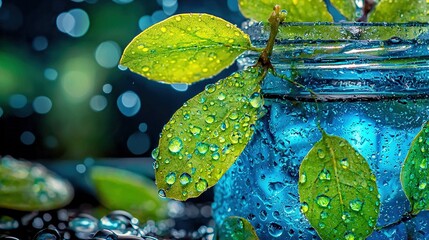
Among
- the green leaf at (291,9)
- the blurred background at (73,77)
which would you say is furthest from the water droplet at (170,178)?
the blurred background at (73,77)

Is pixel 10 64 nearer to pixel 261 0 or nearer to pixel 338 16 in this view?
pixel 338 16

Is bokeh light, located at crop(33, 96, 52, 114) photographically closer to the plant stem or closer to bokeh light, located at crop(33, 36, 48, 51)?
bokeh light, located at crop(33, 36, 48, 51)

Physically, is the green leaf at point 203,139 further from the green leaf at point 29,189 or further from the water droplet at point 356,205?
the green leaf at point 29,189

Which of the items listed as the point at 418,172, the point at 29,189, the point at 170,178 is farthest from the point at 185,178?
the point at 29,189

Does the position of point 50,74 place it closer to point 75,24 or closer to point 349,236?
point 75,24

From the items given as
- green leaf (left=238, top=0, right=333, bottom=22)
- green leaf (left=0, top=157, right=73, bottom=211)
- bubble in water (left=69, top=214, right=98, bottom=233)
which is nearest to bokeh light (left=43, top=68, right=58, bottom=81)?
green leaf (left=0, top=157, right=73, bottom=211)

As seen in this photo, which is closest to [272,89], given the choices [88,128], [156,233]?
[156,233]
